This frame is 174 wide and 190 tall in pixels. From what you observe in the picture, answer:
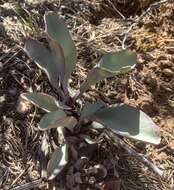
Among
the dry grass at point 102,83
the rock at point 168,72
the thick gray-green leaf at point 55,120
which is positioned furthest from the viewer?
the rock at point 168,72

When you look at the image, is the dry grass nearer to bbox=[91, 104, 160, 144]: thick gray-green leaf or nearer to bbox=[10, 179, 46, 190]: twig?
bbox=[10, 179, 46, 190]: twig

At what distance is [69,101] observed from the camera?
166cm

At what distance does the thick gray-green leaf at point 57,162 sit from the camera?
157cm

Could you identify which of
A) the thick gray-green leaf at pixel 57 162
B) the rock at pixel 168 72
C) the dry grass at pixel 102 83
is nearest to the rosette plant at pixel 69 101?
the thick gray-green leaf at pixel 57 162

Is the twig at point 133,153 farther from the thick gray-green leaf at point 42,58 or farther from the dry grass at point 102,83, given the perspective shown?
the thick gray-green leaf at point 42,58

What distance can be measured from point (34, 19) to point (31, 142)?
53 cm

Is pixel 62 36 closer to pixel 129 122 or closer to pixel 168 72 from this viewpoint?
pixel 129 122

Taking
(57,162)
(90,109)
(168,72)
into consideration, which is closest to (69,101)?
(90,109)

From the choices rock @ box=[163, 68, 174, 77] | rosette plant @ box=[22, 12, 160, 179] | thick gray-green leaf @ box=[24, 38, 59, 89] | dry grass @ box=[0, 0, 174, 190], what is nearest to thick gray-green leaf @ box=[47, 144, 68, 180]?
rosette plant @ box=[22, 12, 160, 179]

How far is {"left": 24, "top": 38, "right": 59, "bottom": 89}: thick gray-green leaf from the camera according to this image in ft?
5.22

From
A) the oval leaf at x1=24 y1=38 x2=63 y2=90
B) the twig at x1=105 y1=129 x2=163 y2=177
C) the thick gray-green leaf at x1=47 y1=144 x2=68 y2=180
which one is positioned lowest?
the twig at x1=105 y1=129 x2=163 y2=177

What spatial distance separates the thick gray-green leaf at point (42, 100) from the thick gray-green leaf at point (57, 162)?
152mm

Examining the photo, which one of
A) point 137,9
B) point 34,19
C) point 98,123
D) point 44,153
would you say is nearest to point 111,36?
point 137,9

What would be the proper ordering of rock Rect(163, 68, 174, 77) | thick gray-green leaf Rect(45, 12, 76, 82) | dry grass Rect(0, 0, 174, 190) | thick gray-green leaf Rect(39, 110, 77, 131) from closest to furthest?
thick gray-green leaf Rect(39, 110, 77, 131)
thick gray-green leaf Rect(45, 12, 76, 82)
dry grass Rect(0, 0, 174, 190)
rock Rect(163, 68, 174, 77)
